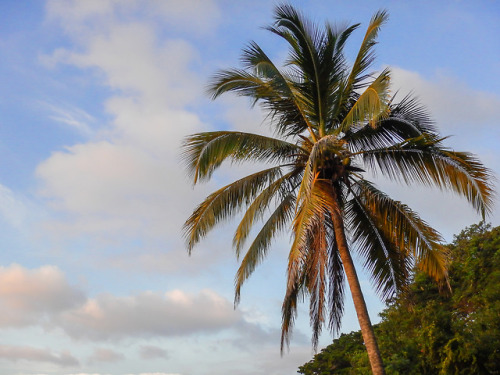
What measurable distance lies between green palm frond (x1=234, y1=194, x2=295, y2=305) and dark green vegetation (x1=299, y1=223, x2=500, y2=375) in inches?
127

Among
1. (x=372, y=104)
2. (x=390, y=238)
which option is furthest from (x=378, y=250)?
(x=372, y=104)

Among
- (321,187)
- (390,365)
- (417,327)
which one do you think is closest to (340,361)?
(417,327)

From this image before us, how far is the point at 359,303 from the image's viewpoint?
10578mm

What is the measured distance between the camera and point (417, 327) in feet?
72.8

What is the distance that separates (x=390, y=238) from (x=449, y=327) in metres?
5.42

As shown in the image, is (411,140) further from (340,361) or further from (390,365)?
(340,361)

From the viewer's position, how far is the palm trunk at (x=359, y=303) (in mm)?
9938

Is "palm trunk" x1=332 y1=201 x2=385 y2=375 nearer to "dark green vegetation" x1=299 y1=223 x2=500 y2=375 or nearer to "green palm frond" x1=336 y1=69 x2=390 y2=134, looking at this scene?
"green palm frond" x1=336 y1=69 x2=390 y2=134

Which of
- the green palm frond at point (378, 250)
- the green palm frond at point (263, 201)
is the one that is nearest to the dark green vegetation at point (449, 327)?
the green palm frond at point (378, 250)

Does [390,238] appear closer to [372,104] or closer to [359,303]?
[359,303]

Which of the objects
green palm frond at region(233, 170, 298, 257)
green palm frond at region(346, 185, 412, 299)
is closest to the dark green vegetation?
green palm frond at region(346, 185, 412, 299)

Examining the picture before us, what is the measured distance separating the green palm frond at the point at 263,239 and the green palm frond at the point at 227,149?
3.49 ft

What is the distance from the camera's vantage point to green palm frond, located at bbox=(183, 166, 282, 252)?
11.9 metres

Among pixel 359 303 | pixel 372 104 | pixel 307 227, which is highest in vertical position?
pixel 372 104
